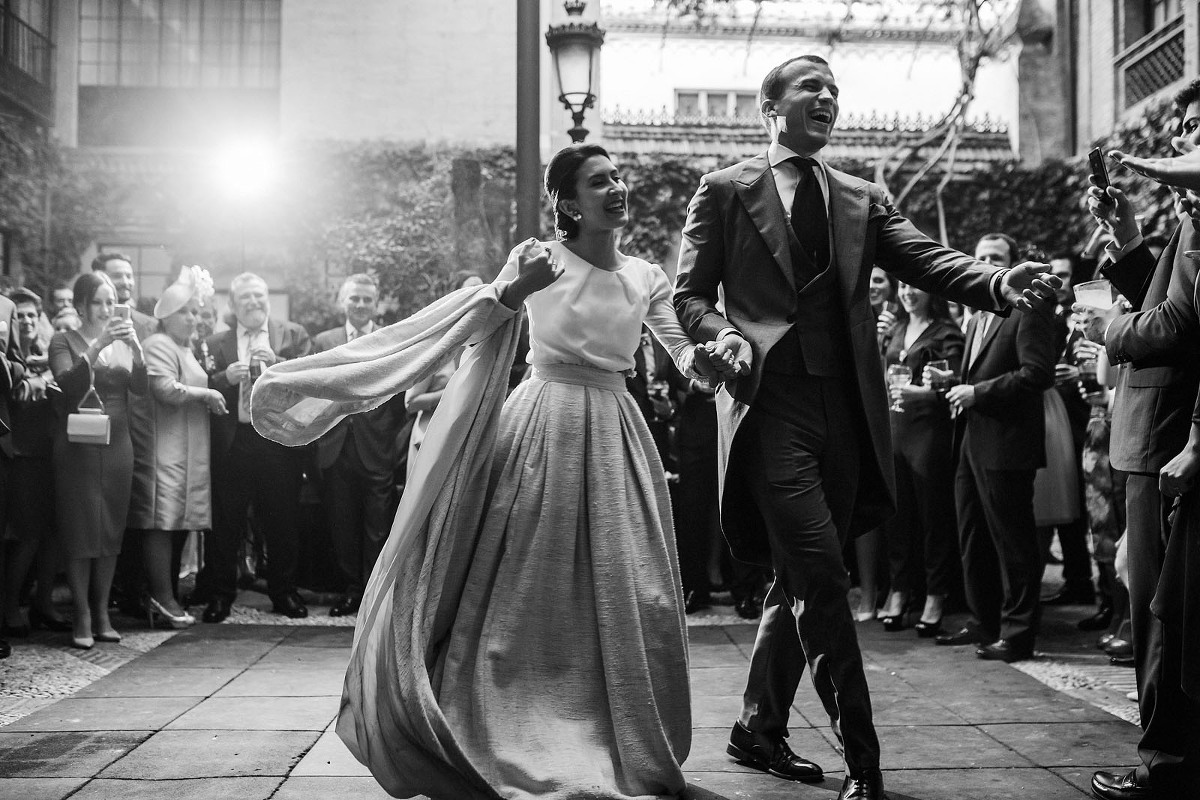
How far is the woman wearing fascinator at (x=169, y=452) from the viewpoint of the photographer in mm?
7285

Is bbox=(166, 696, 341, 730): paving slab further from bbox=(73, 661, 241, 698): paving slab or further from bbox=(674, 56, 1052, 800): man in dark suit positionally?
bbox=(674, 56, 1052, 800): man in dark suit

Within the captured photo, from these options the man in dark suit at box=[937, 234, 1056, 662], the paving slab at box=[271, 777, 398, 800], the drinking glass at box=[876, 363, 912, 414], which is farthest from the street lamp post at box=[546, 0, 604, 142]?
the paving slab at box=[271, 777, 398, 800]

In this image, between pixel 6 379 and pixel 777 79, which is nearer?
pixel 777 79

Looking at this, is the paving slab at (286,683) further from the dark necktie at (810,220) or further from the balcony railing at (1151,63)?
the balcony railing at (1151,63)

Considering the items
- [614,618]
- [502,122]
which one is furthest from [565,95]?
[502,122]

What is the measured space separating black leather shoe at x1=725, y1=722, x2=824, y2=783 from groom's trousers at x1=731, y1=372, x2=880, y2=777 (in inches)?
6.9

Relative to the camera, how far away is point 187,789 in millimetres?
3889

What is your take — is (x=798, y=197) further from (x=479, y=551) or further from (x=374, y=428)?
(x=374, y=428)

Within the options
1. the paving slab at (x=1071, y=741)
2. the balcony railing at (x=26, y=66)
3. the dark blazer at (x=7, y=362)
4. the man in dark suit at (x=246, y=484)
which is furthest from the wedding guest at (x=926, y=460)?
the balcony railing at (x=26, y=66)

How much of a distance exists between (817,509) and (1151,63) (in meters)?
13.1

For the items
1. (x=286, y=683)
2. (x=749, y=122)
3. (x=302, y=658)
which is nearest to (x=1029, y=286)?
(x=286, y=683)

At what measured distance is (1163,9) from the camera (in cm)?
1488

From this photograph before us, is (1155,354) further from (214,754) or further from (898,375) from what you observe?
(214,754)

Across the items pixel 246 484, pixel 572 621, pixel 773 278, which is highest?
pixel 773 278
